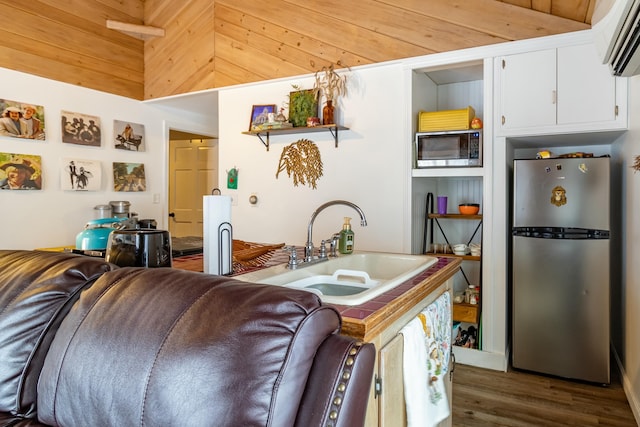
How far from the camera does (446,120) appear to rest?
318 cm

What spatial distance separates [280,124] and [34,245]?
241 centimetres

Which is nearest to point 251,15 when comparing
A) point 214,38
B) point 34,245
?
point 214,38

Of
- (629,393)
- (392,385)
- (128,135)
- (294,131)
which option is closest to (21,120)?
(128,135)

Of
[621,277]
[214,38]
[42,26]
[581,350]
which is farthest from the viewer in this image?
[214,38]

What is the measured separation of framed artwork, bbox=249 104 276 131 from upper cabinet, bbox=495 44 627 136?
6.29ft

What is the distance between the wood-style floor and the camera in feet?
7.70

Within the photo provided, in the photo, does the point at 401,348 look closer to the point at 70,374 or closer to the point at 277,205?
the point at 70,374

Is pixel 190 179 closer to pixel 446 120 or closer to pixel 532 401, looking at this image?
pixel 446 120

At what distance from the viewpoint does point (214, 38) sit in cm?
413

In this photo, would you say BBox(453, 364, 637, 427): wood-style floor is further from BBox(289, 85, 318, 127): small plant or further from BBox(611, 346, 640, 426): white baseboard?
BBox(289, 85, 318, 127): small plant

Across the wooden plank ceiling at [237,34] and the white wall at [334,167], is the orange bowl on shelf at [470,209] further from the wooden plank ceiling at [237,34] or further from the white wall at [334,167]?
the wooden plank ceiling at [237,34]

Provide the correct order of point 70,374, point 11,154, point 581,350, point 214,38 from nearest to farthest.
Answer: point 70,374
point 581,350
point 11,154
point 214,38

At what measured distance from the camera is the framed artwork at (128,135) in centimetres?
427

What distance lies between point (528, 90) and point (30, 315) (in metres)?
3.08
